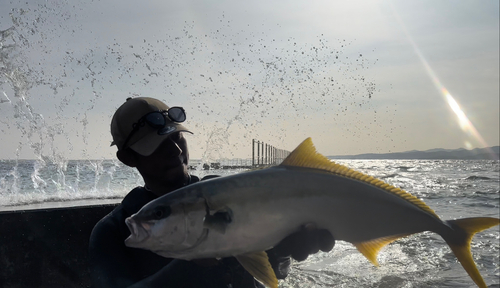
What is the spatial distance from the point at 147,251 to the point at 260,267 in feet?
3.41

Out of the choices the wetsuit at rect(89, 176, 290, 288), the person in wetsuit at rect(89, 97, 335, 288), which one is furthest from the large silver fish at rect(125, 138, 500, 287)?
the wetsuit at rect(89, 176, 290, 288)

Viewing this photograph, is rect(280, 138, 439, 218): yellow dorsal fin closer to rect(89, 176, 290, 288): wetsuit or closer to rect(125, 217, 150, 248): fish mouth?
rect(89, 176, 290, 288): wetsuit

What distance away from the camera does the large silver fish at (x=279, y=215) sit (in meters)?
1.85

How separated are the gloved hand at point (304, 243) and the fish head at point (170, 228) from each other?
49cm

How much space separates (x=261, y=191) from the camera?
2.02 meters

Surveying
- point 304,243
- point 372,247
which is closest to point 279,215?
point 304,243

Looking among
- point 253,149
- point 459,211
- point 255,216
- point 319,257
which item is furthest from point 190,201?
point 253,149

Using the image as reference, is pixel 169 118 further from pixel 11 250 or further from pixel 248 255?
pixel 11 250

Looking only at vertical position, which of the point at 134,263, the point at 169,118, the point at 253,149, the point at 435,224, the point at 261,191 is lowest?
the point at 253,149

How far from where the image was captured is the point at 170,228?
1.85m

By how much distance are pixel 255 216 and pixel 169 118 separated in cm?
122

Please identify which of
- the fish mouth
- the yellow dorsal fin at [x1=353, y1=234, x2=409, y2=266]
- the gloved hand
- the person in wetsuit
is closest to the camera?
the fish mouth

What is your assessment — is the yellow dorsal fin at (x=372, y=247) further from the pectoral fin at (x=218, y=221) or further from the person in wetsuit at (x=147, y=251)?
the pectoral fin at (x=218, y=221)

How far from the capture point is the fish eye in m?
1.88
